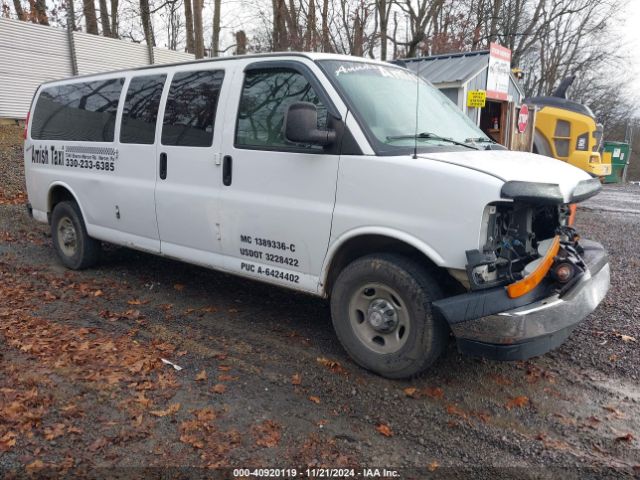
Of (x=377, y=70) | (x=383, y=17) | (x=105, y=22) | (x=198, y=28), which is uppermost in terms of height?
(x=383, y=17)

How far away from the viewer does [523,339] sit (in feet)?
10.8

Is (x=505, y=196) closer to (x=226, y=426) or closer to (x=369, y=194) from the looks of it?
(x=369, y=194)

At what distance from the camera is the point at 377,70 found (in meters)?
4.48

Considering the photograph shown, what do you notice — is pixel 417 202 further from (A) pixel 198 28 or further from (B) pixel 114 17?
(B) pixel 114 17

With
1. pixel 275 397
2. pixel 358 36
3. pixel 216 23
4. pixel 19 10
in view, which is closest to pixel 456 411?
pixel 275 397

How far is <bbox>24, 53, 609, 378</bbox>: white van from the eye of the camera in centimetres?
336

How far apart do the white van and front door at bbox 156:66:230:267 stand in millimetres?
16


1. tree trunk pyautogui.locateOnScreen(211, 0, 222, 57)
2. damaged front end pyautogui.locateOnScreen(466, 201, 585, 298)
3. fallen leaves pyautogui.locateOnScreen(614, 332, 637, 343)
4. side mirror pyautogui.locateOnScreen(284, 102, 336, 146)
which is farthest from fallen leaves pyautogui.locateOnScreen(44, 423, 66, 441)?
tree trunk pyautogui.locateOnScreen(211, 0, 222, 57)

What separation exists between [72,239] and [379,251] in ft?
14.2

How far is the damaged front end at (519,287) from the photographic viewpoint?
3.27m

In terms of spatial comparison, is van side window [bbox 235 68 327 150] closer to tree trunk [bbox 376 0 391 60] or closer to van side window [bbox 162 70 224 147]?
van side window [bbox 162 70 224 147]

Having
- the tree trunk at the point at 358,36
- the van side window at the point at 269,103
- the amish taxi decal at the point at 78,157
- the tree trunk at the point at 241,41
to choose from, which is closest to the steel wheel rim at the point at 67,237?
the amish taxi decal at the point at 78,157

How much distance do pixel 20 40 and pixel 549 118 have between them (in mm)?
14424

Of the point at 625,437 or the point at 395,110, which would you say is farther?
the point at 395,110
